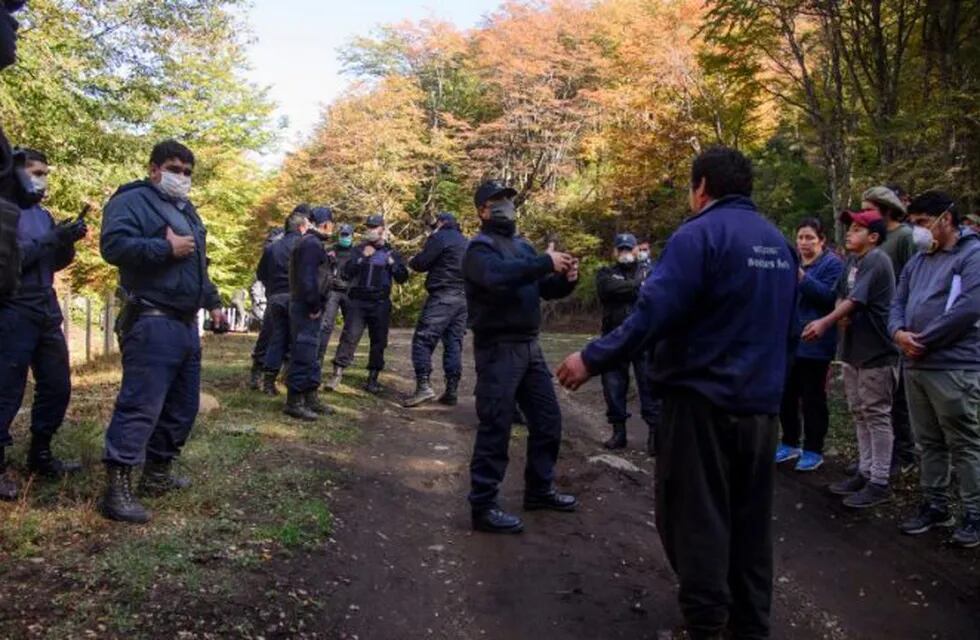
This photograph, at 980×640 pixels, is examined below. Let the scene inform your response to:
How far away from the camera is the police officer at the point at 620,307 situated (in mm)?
7105

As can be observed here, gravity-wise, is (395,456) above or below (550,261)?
below

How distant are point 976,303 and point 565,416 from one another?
4.73m

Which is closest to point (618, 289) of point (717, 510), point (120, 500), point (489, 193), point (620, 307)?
point (620, 307)

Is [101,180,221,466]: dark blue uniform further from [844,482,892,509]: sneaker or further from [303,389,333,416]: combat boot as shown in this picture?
[844,482,892,509]: sneaker

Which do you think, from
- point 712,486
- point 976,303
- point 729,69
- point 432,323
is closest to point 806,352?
point 976,303

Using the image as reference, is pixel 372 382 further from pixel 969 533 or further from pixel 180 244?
pixel 969 533

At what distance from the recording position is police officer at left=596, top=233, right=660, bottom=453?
7105 mm

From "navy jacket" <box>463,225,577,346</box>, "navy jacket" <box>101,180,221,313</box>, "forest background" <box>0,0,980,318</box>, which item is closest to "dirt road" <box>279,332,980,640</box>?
"navy jacket" <box>463,225,577,346</box>

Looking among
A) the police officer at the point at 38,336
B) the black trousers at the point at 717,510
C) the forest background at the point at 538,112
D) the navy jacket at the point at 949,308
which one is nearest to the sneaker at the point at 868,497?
the navy jacket at the point at 949,308

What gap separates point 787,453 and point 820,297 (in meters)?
1.41

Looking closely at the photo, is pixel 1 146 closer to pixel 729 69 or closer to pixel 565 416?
pixel 565 416

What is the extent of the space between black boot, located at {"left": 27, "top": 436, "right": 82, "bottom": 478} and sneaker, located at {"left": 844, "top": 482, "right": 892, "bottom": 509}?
521 cm

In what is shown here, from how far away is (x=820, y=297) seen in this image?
6.22m

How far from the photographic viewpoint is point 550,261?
4695 millimetres
